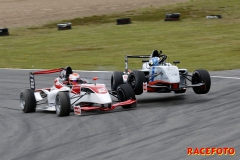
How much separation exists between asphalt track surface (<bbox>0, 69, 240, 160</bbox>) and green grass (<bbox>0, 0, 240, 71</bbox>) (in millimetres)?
9662

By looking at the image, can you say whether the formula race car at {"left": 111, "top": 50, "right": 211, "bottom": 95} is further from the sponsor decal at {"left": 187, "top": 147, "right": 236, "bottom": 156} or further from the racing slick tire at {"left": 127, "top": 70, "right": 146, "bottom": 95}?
the sponsor decal at {"left": 187, "top": 147, "right": 236, "bottom": 156}

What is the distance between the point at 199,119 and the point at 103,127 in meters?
2.31

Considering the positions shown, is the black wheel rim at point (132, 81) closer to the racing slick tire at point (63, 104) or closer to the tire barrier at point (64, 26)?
the racing slick tire at point (63, 104)

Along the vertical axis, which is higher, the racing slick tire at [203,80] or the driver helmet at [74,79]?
the driver helmet at [74,79]

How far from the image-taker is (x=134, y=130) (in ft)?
41.9

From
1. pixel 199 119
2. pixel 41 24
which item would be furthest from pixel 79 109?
pixel 41 24

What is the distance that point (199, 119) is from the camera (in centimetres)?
1365

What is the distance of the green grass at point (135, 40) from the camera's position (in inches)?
1177

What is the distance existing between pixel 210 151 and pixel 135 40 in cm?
2774

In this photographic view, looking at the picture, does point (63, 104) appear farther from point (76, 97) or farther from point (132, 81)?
point (132, 81)

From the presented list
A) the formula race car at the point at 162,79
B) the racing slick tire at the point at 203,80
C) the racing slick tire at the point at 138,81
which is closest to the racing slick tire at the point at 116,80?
the formula race car at the point at 162,79

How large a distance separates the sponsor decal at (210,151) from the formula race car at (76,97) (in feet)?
16.4

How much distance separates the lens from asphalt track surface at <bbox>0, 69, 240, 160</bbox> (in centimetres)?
1078

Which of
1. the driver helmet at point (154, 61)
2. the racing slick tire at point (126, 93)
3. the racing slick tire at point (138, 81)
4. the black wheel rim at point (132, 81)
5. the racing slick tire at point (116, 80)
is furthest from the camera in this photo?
the racing slick tire at point (116, 80)
